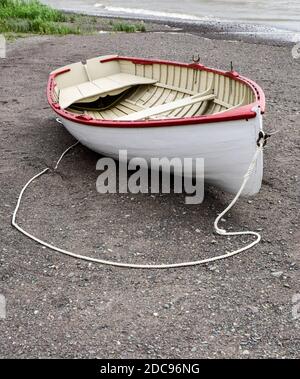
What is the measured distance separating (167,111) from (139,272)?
2.89m

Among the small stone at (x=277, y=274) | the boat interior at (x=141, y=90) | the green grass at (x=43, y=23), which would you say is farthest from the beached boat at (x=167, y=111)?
the green grass at (x=43, y=23)

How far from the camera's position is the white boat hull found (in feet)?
17.4

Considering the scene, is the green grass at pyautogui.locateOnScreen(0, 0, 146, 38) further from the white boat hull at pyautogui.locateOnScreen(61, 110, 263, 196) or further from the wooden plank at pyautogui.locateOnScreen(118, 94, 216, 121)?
the white boat hull at pyautogui.locateOnScreen(61, 110, 263, 196)

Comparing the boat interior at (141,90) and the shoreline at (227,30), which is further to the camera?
the shoreline at (227,30)

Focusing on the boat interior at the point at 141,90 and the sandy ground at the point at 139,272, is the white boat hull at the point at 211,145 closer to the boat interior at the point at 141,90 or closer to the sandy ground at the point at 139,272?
the sandy ground at the point at 139,272

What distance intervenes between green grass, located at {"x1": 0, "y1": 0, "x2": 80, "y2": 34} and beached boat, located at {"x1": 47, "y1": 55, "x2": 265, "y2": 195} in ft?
28.6

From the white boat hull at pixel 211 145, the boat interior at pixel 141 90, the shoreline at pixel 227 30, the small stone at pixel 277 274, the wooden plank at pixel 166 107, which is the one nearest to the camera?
the small stone at pixel 277 274

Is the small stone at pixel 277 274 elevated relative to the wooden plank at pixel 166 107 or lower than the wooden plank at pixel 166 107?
lower

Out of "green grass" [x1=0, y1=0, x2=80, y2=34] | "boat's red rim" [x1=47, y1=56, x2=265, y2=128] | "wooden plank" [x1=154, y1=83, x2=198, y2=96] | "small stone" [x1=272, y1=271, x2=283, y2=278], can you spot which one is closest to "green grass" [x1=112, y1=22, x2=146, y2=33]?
"green grass" [x1=0, y1=0, x2=80, y2=34]

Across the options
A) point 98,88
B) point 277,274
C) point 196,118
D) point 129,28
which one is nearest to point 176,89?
point 98,88

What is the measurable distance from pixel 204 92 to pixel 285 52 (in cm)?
714

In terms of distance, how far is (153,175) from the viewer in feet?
22.2

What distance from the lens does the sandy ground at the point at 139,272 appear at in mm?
4238

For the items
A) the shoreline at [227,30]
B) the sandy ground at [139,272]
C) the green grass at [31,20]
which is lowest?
the sandy ground at [139,272]
